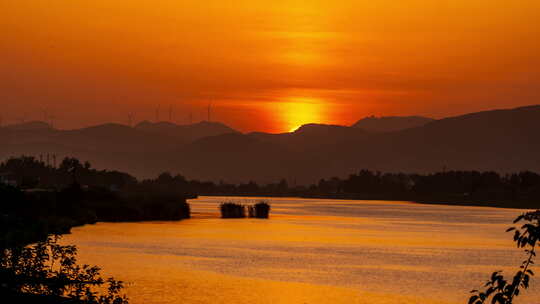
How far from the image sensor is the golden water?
2090 inches

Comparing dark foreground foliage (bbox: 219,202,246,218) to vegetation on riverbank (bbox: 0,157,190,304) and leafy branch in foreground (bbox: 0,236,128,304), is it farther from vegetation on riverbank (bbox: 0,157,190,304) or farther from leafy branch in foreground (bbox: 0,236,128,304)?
leafy branch in foreground (bbox: 0,236,128,304)

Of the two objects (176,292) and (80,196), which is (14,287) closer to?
(176,292)

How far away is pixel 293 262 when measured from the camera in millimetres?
74750

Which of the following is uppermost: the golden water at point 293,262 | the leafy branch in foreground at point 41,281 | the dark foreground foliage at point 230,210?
the dark foreground foliage at point 230,210

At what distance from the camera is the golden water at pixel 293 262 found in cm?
5309

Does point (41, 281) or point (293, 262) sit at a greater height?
point (41, 281)

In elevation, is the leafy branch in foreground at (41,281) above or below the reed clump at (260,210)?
below

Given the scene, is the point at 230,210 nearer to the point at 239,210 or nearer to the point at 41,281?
the point at 239,210

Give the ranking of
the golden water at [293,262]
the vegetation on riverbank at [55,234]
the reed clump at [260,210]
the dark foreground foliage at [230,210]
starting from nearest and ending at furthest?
1. the vegetation on riverbank at [55,234]
2. the golden water at [293,262]
3. the dark foreground foliage at [230,210]
4. the reed clump at [260,210]

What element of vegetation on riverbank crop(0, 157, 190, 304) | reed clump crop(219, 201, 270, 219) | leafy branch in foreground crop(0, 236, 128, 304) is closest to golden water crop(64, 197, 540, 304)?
vegetation on riverbank crop(0, 157, 190, 304)

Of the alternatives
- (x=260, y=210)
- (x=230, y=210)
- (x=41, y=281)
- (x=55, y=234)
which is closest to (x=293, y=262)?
(x=55, y=234)

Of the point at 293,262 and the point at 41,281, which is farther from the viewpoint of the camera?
the point at 293,262

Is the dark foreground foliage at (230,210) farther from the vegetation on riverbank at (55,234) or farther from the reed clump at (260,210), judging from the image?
the vegetation on riverbank at (55,234)

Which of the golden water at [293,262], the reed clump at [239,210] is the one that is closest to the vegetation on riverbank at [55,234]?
the golden water at [293,262]
